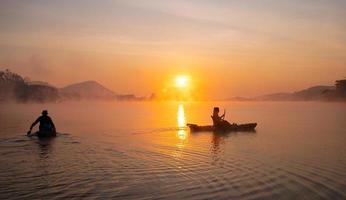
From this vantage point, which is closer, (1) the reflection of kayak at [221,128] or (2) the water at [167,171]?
(2) the water at [167,171]

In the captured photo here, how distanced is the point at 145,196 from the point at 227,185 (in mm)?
4266

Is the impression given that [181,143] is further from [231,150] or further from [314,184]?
[314,184]

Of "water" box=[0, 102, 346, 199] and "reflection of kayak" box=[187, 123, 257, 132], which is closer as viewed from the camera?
"water" box=[0, 102, 346, 199]

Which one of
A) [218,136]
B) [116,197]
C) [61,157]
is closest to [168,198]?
[116,197]

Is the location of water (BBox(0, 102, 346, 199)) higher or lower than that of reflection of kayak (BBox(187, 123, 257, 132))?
lower

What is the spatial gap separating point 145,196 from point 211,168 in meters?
7.02

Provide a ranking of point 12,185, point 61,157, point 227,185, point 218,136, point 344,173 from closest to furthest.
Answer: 1. point 12,185
2. point 227,185
3. point 344,173
4. point 61,157
5. point 218,136

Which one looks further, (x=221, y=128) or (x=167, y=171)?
(x=221, y=128)

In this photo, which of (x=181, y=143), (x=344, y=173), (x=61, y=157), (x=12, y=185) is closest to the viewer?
(x=12, y=185)

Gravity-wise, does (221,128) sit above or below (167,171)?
above

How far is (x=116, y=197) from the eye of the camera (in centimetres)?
1495

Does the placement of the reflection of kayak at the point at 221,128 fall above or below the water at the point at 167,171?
above

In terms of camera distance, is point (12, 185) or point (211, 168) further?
point (211, 168)

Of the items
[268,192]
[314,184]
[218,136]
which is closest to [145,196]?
[268,192]
